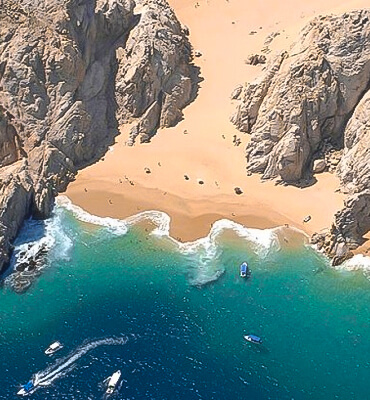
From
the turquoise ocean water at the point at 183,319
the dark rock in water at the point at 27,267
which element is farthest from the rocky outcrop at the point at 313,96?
the dark rock in water at the point at 27,267

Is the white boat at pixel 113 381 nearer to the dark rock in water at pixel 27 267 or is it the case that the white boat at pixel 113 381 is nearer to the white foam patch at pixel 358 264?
the dark rock in water at pixel 27 267

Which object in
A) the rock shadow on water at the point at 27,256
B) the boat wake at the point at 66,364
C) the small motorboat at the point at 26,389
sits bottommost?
the small motorboat at the point at 26,389

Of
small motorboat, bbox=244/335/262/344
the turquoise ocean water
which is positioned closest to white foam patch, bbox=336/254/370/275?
the turquoise ocean water

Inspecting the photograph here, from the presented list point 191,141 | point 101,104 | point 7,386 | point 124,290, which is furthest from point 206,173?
point 7,386

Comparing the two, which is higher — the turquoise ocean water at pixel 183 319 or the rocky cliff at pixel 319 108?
the rocky cliff at pixel 319 108

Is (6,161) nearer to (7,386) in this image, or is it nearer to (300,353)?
(7,386)

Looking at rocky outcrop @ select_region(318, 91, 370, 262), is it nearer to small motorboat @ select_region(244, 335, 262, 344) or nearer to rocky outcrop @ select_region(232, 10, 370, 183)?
rocky outcrop @ select_region(232, 10, 370, 183)

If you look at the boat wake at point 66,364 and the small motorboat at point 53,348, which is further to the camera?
the small motorboat at point 53,348
